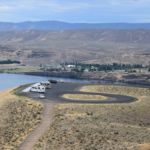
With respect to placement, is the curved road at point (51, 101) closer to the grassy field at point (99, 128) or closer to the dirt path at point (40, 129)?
the dirt path at point (40, 129)

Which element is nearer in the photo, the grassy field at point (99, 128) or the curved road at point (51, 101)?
the grassy field at point (99, 128)

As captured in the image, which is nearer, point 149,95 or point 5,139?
point 5,139

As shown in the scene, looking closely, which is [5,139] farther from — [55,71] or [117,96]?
[55,71]

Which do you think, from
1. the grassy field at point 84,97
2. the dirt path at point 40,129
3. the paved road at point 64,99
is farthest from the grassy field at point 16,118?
the grassy field at point 84,97

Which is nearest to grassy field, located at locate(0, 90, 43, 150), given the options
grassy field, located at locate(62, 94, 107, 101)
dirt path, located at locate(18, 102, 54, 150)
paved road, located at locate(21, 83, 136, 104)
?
dirt path, located at locate(18, 102, 54, 150)

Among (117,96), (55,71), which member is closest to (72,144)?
(117,96)

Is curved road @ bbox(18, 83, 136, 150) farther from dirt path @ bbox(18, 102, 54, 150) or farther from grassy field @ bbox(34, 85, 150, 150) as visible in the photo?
grassy field @ bbox(34, 85, 150, 150)
